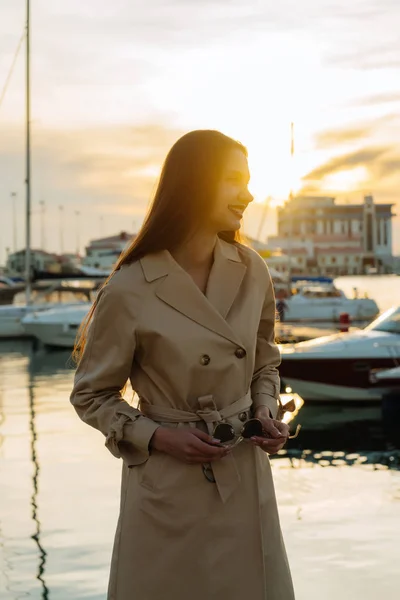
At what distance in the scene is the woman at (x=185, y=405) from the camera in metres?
2.32

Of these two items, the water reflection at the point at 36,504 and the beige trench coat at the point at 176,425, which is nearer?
the beige trench coat at the point at 176,425

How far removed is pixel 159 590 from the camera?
91.8 inches

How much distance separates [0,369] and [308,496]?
14.5 metres

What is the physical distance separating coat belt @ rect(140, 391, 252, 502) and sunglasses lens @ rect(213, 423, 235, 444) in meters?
0.05

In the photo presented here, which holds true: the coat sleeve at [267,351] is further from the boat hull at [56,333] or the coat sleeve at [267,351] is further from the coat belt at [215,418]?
the boat hull at [56,333]

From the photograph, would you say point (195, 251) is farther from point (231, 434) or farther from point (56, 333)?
point (56, 333)

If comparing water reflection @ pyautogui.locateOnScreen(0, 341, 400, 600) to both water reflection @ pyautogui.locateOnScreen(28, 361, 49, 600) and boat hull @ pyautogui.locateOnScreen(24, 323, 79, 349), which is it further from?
boat hull @ pyautogui.locateOnScreen(24, 323, 79, 349)

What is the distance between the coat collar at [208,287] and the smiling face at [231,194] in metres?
→ 0.07

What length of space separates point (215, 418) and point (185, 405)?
0.07 meters

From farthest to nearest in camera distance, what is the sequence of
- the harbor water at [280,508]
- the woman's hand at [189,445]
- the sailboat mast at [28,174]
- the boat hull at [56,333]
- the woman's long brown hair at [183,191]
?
the sailboat mast at [28,174]
the boat hull at [56,333]
the harbor water at [280,508]
the woman's long brown hair at [183,191]
the woman's hand at [189,445]

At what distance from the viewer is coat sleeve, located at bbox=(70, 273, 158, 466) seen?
7.64ft

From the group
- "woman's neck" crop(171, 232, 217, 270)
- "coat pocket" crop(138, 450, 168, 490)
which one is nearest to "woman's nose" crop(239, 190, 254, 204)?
"woman's neck" crop(171, 232, 217, 270)

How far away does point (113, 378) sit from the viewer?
2377 mm

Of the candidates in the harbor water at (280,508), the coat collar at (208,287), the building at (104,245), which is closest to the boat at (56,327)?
the harbor water at (280,508)
